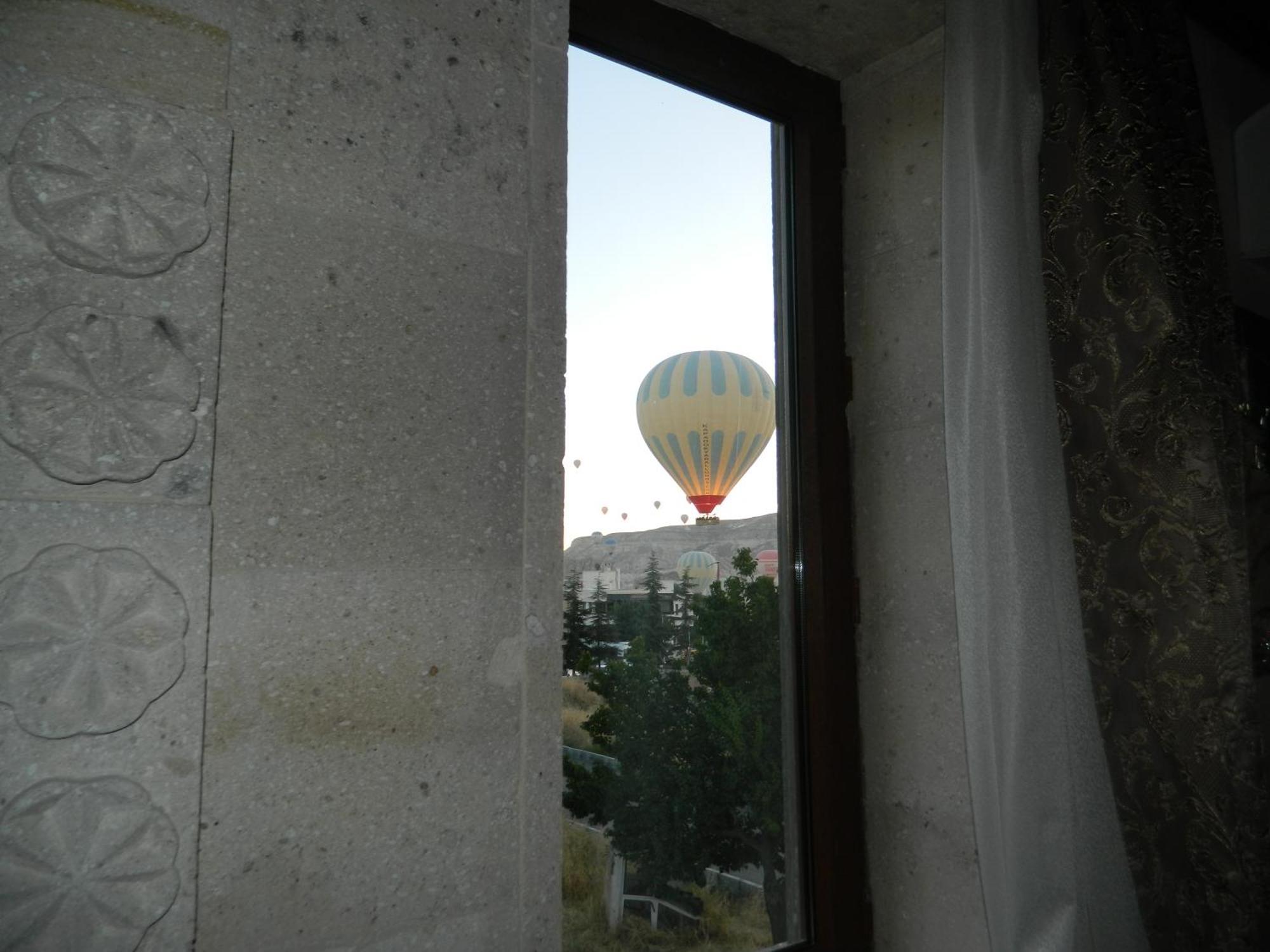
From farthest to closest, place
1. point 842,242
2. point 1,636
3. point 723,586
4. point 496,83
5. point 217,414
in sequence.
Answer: point 842,242 → point 723,586 → point 496,83 → point 217,414 → point 1,636

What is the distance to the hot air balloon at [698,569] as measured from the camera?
153 cm

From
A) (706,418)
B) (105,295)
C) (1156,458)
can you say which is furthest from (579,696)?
(1156,458)

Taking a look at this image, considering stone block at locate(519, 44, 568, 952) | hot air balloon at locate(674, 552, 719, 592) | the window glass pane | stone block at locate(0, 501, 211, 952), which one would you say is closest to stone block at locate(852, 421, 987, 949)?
the window glass pane

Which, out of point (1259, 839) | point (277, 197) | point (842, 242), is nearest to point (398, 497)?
point (277, 197)

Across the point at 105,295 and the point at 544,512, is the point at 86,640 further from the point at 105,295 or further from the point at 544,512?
the point at 544,512

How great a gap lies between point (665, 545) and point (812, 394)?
439 millimetres

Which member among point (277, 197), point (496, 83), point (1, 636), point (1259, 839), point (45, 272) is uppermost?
point (496, 83)

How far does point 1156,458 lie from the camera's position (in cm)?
129

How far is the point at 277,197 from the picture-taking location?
970 millimetres

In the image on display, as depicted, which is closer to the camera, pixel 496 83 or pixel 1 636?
pixel 1 636

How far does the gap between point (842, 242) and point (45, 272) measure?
55.4 inches

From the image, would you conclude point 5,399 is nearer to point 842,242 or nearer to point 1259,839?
point 842,242

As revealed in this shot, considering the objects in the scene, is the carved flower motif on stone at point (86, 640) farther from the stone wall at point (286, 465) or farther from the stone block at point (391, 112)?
the stone block at point (391, 112)

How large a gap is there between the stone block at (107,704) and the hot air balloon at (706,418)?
804 millimetres
